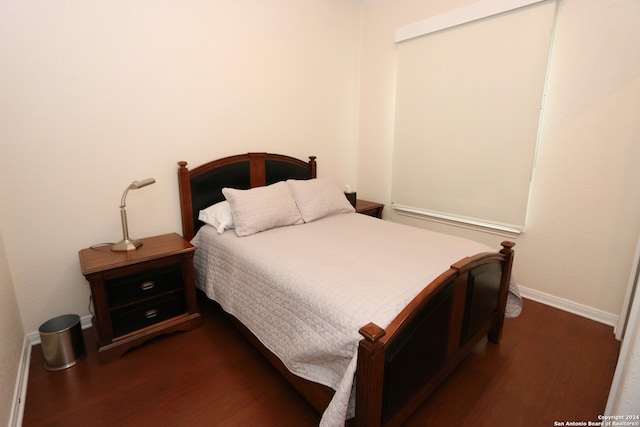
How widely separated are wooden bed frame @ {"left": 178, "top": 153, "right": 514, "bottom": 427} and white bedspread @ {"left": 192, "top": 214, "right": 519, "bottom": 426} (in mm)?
84

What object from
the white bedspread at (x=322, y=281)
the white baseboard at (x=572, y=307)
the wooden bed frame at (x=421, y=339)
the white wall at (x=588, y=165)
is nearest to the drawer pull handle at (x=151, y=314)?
the white bedspread at (x=322, y=281)

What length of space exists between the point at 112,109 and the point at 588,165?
3397 millimetres

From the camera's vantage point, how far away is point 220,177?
8.76 feet

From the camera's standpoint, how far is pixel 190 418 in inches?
60.6

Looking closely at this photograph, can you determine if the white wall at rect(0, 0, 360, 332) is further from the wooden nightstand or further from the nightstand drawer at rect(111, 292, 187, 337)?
the nightstand drawer at rect(111, 292, 187, 337)

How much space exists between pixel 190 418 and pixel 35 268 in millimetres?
1450

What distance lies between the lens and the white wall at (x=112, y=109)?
1870 mm

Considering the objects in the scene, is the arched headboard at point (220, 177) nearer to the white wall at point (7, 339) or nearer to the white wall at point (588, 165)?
the white wall at point (7, 339)

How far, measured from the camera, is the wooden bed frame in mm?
1152

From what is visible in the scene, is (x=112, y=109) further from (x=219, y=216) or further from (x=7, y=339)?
(x=7, y=339)

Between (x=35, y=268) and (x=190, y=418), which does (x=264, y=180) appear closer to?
(x=35, y=268)

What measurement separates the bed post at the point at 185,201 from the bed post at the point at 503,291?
7.45ft

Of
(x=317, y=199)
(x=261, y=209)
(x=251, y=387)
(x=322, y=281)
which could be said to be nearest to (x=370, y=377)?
(x=322, y=281)

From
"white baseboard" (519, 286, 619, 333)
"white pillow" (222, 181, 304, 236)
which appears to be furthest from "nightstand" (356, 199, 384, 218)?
"white baseboard" (519, 286, 619, 333)
